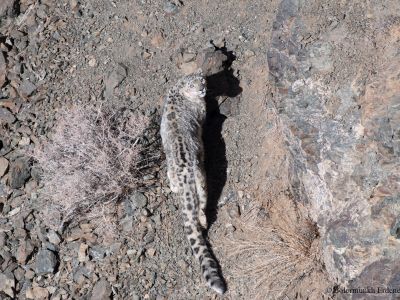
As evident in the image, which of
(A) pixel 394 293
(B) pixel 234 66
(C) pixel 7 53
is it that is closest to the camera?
(A) pixel 394 293

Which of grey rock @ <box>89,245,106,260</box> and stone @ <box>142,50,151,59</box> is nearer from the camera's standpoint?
grey rock @ <box>89,245,106,260</box>

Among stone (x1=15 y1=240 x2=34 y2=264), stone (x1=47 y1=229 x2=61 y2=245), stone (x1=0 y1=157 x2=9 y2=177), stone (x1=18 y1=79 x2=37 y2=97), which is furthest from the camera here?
stone (x1=18 y1=79 x2=37 y2=97)

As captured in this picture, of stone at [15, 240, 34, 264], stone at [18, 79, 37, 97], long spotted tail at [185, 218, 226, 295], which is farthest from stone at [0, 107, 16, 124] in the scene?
long spotted tail at [185, 218, 226, 295]

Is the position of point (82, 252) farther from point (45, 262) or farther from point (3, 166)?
point (3, 166)

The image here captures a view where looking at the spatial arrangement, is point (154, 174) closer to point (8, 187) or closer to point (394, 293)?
point (8, 187)

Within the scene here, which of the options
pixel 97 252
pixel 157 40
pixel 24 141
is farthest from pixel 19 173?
pixel 157 40

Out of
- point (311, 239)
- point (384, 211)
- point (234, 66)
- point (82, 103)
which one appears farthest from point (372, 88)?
point (82, 103)

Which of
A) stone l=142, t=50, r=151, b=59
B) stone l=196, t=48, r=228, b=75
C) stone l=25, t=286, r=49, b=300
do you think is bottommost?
stone l=25, t=286, r=49, b=300

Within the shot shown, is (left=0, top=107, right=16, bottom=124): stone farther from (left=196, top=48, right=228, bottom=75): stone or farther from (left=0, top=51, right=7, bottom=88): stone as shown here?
(left=196, top=48, right=228, bottom=75): stone

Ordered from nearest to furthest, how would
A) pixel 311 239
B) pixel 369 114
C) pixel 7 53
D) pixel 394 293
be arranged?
1. pixel 394 293
2. pixel 369 114
3. pixel 311 239
4. pixel 7 53
